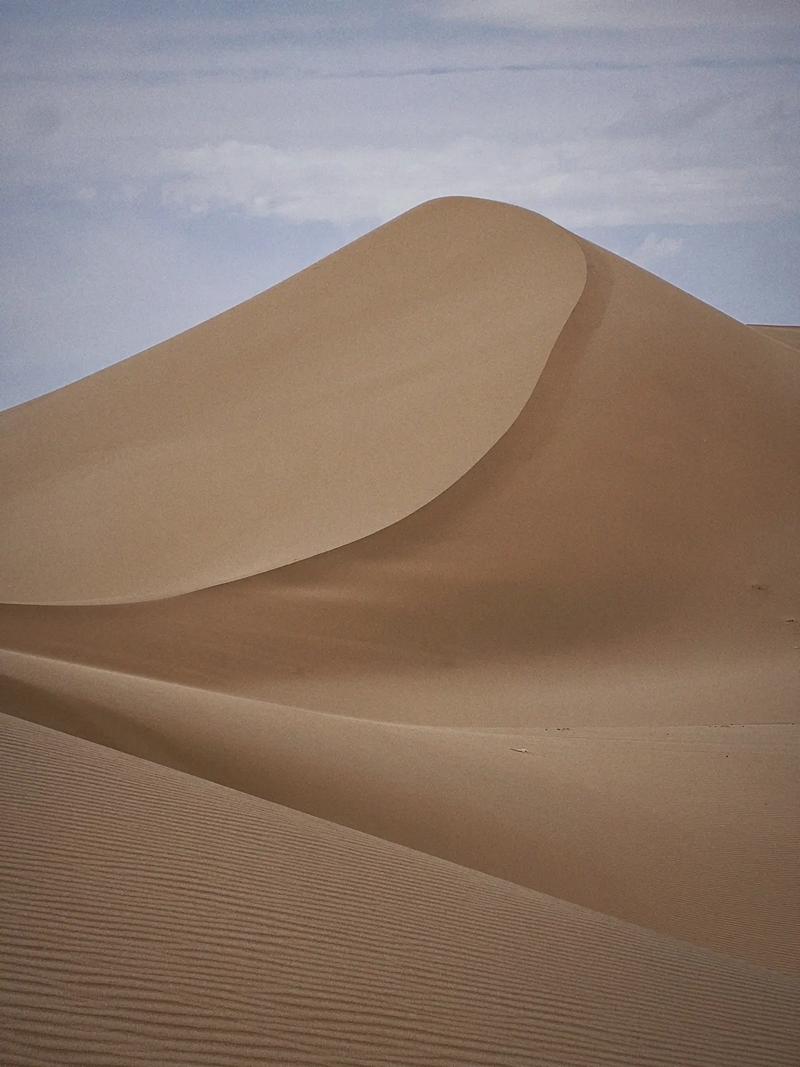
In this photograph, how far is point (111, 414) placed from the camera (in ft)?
72.2

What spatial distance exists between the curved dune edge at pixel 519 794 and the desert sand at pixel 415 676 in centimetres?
3

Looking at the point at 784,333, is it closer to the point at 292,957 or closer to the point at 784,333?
the point at 784,333

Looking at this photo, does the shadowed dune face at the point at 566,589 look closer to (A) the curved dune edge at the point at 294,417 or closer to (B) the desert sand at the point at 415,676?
(B) the desert sand at the point at 415,676

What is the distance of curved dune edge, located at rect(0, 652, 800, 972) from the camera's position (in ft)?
18.4

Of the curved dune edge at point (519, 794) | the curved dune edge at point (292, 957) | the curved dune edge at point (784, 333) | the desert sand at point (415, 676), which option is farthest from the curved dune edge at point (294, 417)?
the curved dune edge at point (784, 333)

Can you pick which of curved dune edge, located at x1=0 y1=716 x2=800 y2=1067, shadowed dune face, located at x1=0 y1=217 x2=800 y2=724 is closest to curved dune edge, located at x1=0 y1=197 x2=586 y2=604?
shadowed dune face, located at x1=0 y1=217 x2=800 y2=724

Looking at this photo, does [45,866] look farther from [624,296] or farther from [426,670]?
[624,296]

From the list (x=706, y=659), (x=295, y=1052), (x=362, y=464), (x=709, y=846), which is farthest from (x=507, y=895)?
(x=362, y=464)

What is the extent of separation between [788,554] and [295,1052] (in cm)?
1273

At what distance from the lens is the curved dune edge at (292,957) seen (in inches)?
105

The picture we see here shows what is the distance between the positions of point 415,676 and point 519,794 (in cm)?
423

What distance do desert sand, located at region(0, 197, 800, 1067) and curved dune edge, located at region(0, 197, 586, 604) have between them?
0.10 meters

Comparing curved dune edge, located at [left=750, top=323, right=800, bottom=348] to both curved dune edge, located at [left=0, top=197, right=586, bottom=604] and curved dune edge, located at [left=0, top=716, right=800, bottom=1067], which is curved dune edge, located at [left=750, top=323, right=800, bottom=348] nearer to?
curved dune edge, located at [left=0, top=197, right=586, bottom=604]

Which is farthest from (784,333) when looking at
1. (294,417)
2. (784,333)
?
(294,417)
